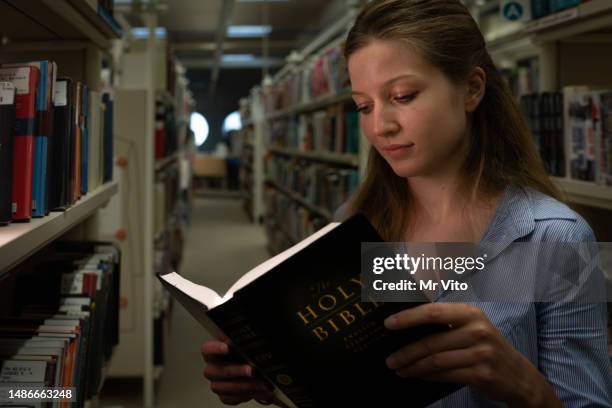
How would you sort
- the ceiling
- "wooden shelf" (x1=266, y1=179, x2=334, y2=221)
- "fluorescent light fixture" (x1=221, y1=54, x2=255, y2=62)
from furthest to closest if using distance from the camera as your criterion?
"fluorescent light fixture" (x1=221, y1=54, x2=255, y2=62), the ceiling, "wooden shelf" (x1=266, y1=179, x2=334, y2=221)

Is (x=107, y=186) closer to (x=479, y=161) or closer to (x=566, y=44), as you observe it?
(x=479, y=161)

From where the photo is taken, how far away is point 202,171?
1472 centimetres

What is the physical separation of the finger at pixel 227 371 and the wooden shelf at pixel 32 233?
334 millimetres

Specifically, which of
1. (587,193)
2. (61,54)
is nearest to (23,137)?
(61,54)

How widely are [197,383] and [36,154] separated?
2277 millimetres

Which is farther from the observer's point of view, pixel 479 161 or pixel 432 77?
pixel 479 161

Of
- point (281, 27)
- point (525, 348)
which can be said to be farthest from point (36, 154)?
point (281, 27)

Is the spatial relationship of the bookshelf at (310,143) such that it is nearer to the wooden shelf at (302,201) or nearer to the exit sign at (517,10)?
the wooden shelf at (302,201)

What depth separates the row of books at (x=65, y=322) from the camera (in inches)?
44.5

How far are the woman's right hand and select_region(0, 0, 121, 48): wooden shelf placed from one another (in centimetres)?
80

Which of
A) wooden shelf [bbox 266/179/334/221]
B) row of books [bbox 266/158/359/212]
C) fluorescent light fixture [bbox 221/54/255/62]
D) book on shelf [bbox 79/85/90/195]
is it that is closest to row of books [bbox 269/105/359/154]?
row of books [bbox 266/158/359/212]

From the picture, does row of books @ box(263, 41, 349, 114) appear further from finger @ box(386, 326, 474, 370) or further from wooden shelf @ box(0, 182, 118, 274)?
finger @ box(386, 326, 474, 370)

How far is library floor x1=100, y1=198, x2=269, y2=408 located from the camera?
308 cm

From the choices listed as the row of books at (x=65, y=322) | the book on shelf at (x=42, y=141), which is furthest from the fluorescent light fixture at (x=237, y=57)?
the book on shelf at (x=42, y=141)
